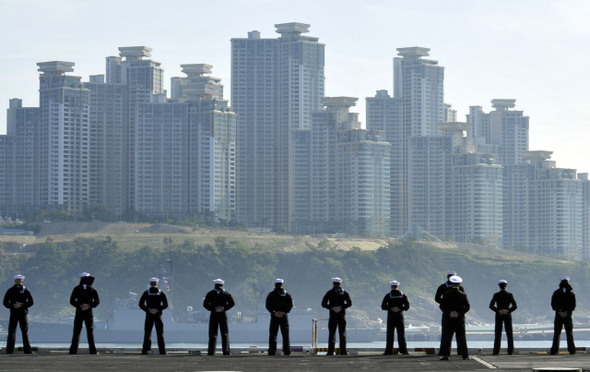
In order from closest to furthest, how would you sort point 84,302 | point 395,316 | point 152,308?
point 84,302 < point 152,308 < point 395,316

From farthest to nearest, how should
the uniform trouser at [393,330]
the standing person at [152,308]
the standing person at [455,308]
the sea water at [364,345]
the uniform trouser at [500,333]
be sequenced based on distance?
the sea water at [364,345]
the uniform trouser at [393,330]
the uniform trouser at [500,333]
the standing person at [152,308]
the standing person at [455,308]

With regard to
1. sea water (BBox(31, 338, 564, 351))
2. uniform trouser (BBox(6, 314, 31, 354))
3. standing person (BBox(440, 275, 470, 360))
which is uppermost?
standing person (BBox(440, 275, 470, 360))

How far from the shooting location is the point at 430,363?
88.5ft

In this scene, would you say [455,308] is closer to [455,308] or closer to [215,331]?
[455,308]

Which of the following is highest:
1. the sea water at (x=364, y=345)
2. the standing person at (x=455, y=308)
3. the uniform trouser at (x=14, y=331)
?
the standing person at (x=455, y=308)

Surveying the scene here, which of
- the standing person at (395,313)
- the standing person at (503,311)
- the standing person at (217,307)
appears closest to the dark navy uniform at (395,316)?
the standing person at (395,313)

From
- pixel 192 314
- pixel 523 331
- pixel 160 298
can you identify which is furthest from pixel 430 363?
pixel 523 331

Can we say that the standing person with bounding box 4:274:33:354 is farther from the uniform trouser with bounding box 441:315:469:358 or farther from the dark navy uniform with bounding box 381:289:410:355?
the uniform trouser with bounding box 441:315:469:358

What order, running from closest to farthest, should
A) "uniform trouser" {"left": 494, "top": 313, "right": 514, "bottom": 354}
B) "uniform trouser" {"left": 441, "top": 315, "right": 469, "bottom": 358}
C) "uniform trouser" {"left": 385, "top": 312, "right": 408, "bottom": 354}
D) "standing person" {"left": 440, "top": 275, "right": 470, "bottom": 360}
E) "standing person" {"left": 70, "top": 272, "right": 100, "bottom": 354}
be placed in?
"uniform trouser" {"left": 441, "top": 315, "right": 469, "bottom": 358} → "standing person" {"left": 440, "top": 275, "right": 470, "bottom": 360} → "standing person" {"left": 70, "top": 272, "right": 100, "bottom": 354} → "uniform trouser" {"left": 494, "top": 313, "right": 514, "bottom": 354} → "uniform trouser" {"left": 385, "top": 312, "right": 408, "bottom": 354}

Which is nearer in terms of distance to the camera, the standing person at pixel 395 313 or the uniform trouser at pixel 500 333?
the uniform trouser at pixel 500 333

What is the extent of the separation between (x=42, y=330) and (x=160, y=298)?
139485 millimetres

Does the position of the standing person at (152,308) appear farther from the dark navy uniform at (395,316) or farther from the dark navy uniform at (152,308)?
the dark navy uniform at (395,316)

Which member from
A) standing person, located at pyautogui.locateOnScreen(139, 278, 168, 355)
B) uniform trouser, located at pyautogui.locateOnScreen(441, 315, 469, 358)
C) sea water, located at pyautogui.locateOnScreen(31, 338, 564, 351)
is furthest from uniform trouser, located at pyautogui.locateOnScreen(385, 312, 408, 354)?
sea water, located at pyautogui.locateOnScreen(31, 338, 564, 351)

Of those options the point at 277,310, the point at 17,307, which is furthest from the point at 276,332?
the point at 17,307
